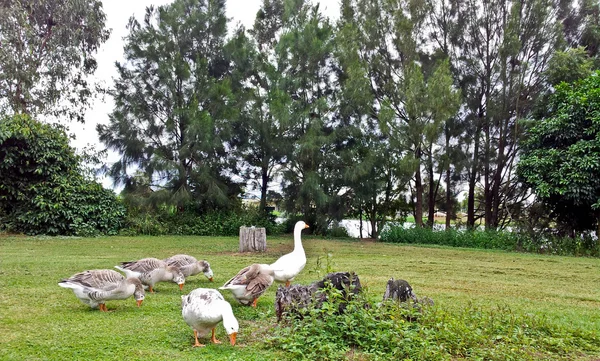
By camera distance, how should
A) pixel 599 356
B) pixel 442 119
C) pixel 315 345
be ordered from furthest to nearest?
pixel 442 119, pixel 599 356, pixel 315 345

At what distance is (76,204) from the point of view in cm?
1686

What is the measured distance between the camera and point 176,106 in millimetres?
19703

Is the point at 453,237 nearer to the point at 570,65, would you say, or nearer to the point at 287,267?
the point at 570,65

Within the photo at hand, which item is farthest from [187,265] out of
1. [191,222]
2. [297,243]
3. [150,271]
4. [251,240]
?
[191,222]

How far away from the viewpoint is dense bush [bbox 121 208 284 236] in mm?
17844

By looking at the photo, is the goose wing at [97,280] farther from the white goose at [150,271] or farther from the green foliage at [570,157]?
the green foliage at [570,157]

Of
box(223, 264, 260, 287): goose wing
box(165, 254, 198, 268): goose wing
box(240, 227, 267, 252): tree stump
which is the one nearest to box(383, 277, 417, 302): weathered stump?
box(223, 264, 260, 287): goose wing

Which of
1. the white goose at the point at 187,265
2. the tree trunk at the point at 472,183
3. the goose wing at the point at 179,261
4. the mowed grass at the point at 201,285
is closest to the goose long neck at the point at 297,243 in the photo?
the mowed grass at the point at 201,285

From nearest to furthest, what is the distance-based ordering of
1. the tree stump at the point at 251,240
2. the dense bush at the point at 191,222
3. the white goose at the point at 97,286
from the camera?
the white goose at the point at 97,286, the tree stump at the point at 251,240, the dense bush at the point at 191,222

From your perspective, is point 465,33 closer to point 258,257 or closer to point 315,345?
point 258,257

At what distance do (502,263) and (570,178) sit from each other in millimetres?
4627

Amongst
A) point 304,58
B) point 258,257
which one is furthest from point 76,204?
point 304,58

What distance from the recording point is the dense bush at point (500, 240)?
15.3 metres

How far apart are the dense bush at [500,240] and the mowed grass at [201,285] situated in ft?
5.81
